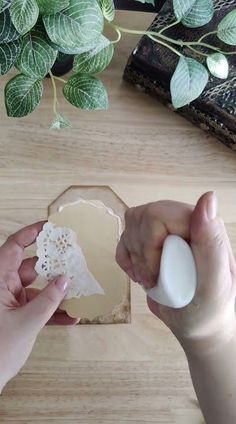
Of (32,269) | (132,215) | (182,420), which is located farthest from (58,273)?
(182,420)

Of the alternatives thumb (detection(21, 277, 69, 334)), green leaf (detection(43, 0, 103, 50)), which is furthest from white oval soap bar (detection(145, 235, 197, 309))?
green leaf (detection(43, 0, 103, 50))

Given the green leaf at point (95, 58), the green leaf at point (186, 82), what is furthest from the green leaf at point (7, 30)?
the green leaf at point (186, 82)

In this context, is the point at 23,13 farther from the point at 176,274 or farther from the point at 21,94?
the point at 176,274

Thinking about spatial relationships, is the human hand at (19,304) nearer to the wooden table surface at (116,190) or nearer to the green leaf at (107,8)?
the wooden table surface at (116,190)

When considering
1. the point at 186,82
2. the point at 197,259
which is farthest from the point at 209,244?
the point at 186,82

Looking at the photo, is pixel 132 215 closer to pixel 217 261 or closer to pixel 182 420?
pixel 217 261

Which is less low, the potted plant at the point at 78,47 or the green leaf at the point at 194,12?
the green leaf at the point at 194,12

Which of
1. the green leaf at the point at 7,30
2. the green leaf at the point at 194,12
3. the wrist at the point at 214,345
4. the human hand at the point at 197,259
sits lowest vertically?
the wrist at the point at 214,345
